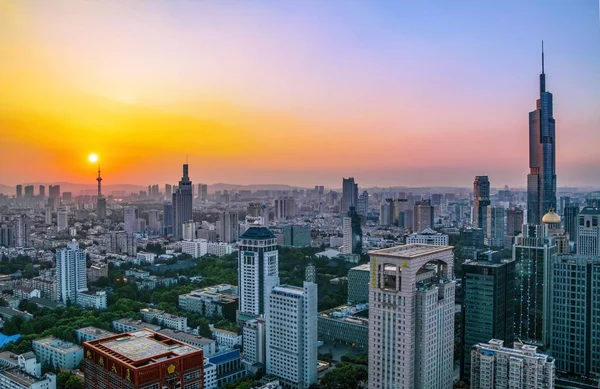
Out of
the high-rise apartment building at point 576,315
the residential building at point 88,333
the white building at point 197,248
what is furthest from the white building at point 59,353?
the white building at point 197,248

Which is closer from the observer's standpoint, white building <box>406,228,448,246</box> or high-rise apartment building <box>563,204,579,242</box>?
high-rise apartment building <box>563,204,579,242</box>

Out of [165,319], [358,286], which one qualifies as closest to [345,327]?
[358,286]

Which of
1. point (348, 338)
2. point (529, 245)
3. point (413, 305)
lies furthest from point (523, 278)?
point (413, 305)

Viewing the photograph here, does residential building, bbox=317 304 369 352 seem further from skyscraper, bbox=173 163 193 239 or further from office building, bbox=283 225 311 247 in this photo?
skyscraper, bbox=173 163 193 239

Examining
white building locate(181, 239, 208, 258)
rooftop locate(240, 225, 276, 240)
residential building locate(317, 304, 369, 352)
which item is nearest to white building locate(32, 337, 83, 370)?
rooftop locate(240, 225, 276, 240)

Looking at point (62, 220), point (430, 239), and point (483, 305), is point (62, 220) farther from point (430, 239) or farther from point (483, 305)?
point (483, 305)

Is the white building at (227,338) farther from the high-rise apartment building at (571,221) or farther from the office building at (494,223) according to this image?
the office building at (494,223)

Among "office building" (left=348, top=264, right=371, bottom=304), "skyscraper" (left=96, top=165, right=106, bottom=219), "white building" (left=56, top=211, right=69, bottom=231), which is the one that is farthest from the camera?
"white building" (left=56, top=211, right=69, bottom=231)
